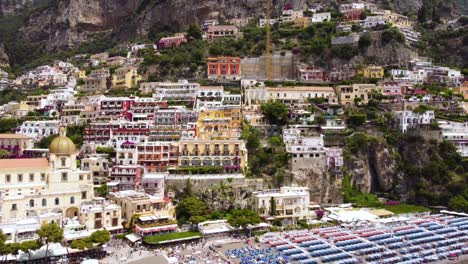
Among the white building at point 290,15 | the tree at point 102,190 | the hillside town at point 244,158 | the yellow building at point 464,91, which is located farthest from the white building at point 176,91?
the yellow building at point 464,91

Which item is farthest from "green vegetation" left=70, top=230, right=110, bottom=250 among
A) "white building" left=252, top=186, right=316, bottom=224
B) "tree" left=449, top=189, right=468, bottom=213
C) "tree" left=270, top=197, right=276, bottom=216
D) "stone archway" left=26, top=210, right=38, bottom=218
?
"tree" left=449, top=189, right=468, bottom=213

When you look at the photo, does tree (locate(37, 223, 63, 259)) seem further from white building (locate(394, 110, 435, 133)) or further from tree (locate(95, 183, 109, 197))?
white building (locate(394, 110, 435, 133))

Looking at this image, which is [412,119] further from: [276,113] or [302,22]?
[302,22]

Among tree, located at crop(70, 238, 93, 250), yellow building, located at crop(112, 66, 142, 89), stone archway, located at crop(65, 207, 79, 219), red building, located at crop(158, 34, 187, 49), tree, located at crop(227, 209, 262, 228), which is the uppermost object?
red building, located at crop(158, 34, 187, 49)

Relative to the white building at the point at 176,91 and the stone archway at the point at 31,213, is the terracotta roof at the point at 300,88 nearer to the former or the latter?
the white building at the point at 176,91

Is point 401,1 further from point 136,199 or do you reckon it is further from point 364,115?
point 136,199

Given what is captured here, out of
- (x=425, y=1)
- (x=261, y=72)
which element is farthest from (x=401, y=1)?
(x=261, y=72)
